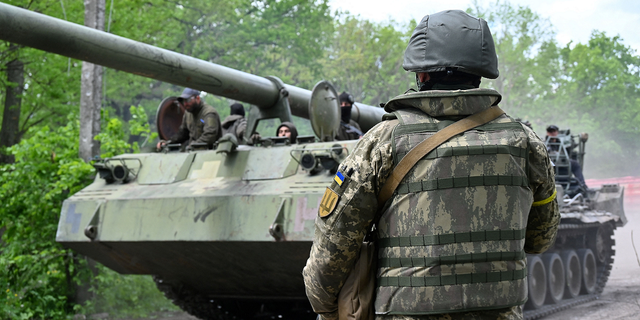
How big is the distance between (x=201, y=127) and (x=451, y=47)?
5.43 metres

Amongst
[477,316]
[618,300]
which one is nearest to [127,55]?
[477,316]

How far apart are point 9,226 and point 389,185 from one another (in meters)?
6.76

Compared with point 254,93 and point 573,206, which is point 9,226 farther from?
point 573,206

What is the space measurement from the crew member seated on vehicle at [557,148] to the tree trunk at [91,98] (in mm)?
6739

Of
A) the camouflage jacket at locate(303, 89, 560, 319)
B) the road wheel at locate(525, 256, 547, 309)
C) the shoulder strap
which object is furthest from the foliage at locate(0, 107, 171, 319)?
the shoulder strap

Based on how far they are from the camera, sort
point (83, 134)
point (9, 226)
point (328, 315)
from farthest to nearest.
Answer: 1. point (83, 134)
2. point (9, 226)
3. point (328, 315)

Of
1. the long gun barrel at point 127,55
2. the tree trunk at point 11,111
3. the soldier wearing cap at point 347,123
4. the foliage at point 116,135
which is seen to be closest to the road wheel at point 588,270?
the soldier wearing cap at point 347,123

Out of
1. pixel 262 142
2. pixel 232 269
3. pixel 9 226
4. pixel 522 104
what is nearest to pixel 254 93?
pixel 262 142

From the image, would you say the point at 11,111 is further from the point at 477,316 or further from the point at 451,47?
the point at 477,316

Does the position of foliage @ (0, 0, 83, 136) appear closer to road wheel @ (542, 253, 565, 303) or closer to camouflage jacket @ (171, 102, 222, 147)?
camouflage jacket @ (171, 102, 222, 147)

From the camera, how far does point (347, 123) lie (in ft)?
26.6

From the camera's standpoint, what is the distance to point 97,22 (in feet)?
27.9

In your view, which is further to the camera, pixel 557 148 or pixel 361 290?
pixel 557 148

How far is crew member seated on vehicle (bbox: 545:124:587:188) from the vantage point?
427 inches
